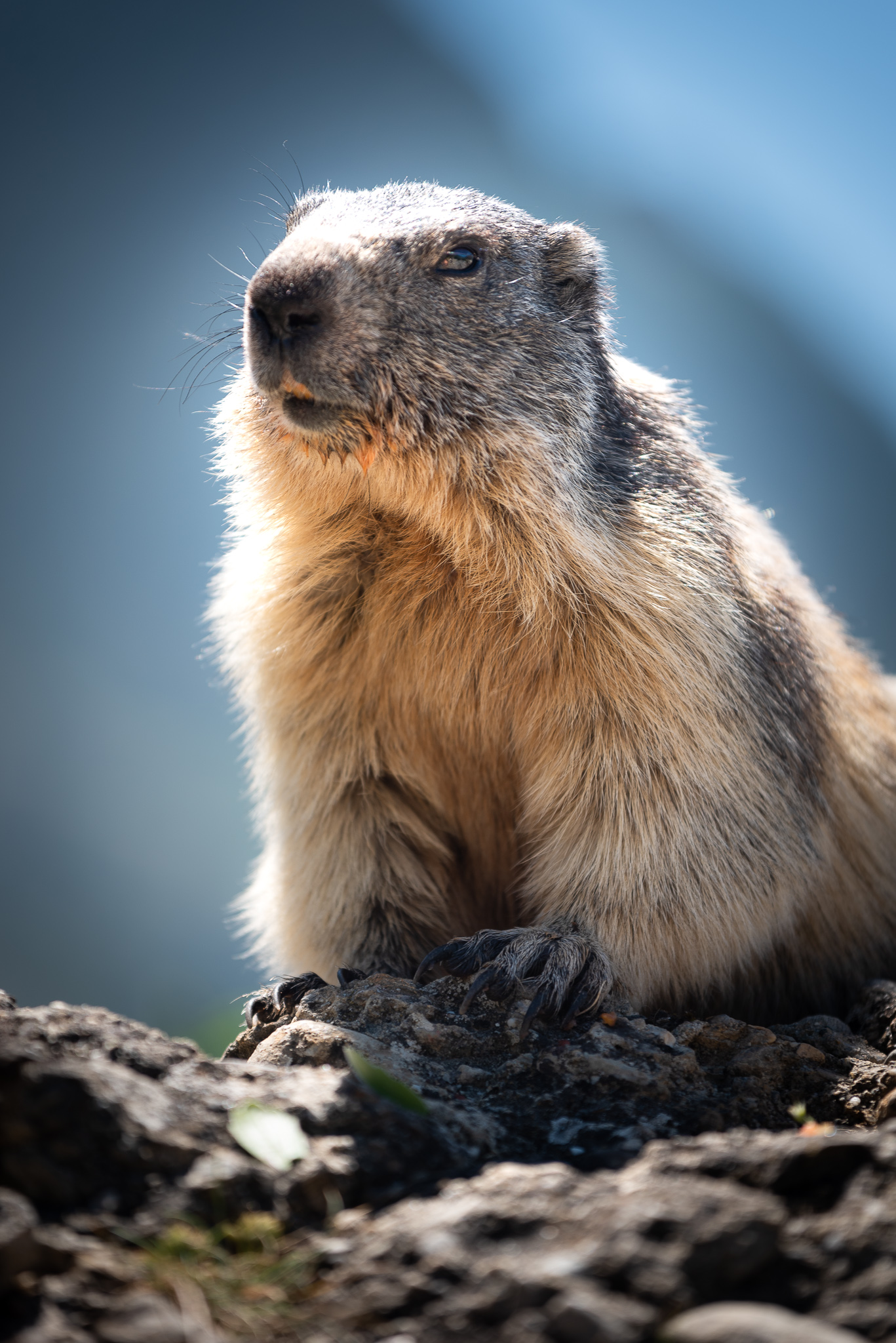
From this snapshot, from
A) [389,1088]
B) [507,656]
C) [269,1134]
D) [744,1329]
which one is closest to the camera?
[744,1329]

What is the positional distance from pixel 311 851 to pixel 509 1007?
110 cm

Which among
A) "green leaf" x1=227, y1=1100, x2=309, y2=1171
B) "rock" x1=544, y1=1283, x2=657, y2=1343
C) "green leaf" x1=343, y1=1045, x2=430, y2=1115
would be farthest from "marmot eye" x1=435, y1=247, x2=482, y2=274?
"rock" x1=544, y1=1283, x2=657, y2=1343

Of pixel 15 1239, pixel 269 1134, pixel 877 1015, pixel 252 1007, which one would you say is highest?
pixel 252 1007

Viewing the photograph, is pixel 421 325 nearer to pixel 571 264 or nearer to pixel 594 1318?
pixel 571 264

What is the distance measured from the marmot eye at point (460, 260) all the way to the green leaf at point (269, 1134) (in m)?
2.21

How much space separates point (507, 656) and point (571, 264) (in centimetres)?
131

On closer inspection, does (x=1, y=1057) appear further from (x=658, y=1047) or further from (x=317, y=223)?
(x=317, y=223)

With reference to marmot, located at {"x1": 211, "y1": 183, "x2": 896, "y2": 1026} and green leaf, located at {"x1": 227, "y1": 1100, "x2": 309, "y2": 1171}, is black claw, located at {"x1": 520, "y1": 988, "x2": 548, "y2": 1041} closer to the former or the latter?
marmot, located at {"x1": 211, "y1": 183, "x2": 896, "y2": 1026}

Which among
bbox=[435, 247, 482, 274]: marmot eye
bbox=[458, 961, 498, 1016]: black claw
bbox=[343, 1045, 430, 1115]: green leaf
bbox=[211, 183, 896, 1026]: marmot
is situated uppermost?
bbox=[435, 247, 482, 274]: marmot eye

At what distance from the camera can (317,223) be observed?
9.63 feet

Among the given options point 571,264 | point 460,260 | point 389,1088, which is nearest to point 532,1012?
point 389,1088

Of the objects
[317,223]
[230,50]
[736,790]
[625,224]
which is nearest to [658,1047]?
[736,790]

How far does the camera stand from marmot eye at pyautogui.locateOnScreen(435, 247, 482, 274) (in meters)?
2.85

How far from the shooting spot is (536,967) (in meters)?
2.53
